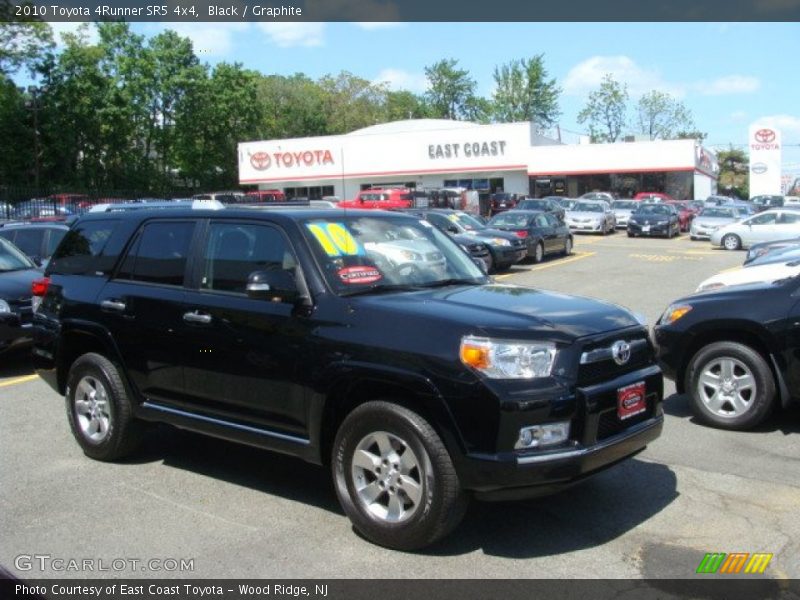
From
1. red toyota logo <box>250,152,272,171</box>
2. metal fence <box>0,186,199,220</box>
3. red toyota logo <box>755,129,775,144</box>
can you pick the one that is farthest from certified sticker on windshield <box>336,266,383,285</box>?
red toyota logo <box>755,129,775,144</box>

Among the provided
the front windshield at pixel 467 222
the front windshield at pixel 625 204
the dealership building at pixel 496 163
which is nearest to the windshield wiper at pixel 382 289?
the front windshield at pixel 467 222

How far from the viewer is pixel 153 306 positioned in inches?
216

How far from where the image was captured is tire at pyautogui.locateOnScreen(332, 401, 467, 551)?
162 inches

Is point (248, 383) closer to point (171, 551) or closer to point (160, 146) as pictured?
point (171, 551)

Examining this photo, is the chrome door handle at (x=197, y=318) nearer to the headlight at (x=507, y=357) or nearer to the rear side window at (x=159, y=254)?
the rear side window at (x=159, y=254)

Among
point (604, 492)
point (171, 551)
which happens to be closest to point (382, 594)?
point (171, 551)

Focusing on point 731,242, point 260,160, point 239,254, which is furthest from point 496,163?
point 239,254

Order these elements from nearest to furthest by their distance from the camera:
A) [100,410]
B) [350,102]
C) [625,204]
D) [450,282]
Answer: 1. [450,282]
2. [100,410]
3. [625,204]
4. [350,102]

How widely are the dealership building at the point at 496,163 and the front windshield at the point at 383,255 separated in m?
46.0

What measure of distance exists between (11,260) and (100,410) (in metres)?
5.44

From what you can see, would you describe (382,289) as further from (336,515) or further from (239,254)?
(336,515)

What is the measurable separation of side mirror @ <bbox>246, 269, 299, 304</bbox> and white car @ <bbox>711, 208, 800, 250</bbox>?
2476 cm

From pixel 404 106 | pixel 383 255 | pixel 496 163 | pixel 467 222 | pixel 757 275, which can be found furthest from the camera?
pixel 404 106

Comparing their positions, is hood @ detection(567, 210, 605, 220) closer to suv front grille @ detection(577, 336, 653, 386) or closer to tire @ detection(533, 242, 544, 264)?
tire @ detection(533, 242, 544, 264)
